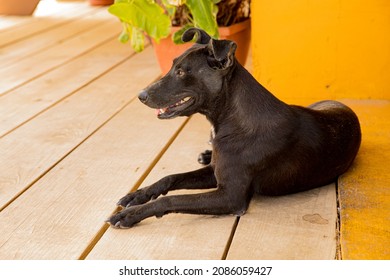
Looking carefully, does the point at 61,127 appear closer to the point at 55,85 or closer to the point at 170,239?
the point at 55,85

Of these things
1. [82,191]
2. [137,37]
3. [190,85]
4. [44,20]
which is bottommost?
[44,20]

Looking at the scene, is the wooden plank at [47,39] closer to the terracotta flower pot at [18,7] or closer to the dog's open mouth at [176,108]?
the terracotta flower pot at [18,7]

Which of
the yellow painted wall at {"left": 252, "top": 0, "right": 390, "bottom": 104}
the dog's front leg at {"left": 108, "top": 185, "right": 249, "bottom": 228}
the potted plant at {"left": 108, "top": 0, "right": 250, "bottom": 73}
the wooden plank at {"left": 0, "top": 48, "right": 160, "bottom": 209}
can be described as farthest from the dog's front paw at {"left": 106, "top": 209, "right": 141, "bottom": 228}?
the yellow painted wall at {"left": 252, "top": 0, "right": 390, "bottom": 104}

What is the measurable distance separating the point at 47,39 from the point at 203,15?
2662 millimetres

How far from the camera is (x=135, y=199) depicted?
235 cm

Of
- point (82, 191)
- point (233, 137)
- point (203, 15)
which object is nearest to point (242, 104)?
point (233, 137)

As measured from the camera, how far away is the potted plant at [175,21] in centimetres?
310

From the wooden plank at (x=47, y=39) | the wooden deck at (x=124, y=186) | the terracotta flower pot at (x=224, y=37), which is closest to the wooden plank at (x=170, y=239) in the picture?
the wooden deck at (x=124, y=186)

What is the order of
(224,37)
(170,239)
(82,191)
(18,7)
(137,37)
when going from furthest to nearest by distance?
(18,7), (224,37), (137,37), (82,191), (170,239)

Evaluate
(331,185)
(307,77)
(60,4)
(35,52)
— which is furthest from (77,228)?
(60,4)

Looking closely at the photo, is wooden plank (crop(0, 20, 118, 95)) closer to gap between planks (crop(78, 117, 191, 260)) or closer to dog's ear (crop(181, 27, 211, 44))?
gap between planks (crop(78, 117, 191, 260))

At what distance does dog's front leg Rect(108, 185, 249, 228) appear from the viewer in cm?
218
